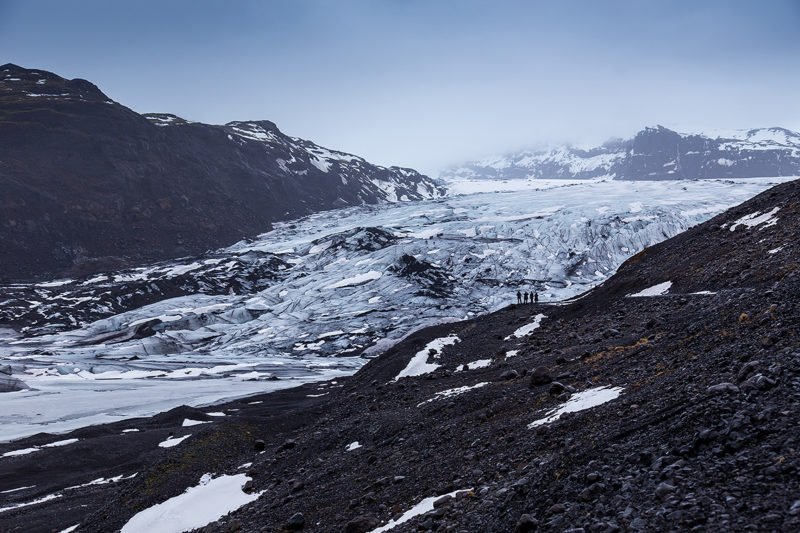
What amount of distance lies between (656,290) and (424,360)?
1067 centimetres

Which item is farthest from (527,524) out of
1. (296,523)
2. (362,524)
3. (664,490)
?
(296,523)

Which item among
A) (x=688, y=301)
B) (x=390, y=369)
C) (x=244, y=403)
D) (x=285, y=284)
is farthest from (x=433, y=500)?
(x=285, y=284)

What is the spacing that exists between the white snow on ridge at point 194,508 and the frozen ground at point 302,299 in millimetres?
27224

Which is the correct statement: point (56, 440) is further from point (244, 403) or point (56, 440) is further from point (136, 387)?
point (136, 387)

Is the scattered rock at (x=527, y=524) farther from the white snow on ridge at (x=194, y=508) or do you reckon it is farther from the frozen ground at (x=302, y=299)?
the frozen ground at (x=302, y=299)

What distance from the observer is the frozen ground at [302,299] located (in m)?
49.3

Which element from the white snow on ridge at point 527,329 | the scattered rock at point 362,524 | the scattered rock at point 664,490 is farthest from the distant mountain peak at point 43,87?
the scattered rock at point 664,490

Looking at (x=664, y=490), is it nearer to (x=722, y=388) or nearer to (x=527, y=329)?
(x=722, y=388)

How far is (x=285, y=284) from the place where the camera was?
84.6 m

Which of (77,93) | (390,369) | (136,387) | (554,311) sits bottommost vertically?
(136,387)

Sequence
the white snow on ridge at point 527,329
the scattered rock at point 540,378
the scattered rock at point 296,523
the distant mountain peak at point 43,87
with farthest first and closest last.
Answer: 1. the distant mountain peak at point 43,87
2. the white snow on ridge at point 527,329
3. the scattered rock at point 540,378
4. the scattered rock at point 296,523

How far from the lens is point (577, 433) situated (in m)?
8.20

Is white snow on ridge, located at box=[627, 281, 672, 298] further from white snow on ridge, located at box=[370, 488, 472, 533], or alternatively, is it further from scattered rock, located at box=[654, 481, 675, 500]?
scattered rock, located at box=[654, 481, 675, 500]

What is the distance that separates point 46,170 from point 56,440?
103930mm
